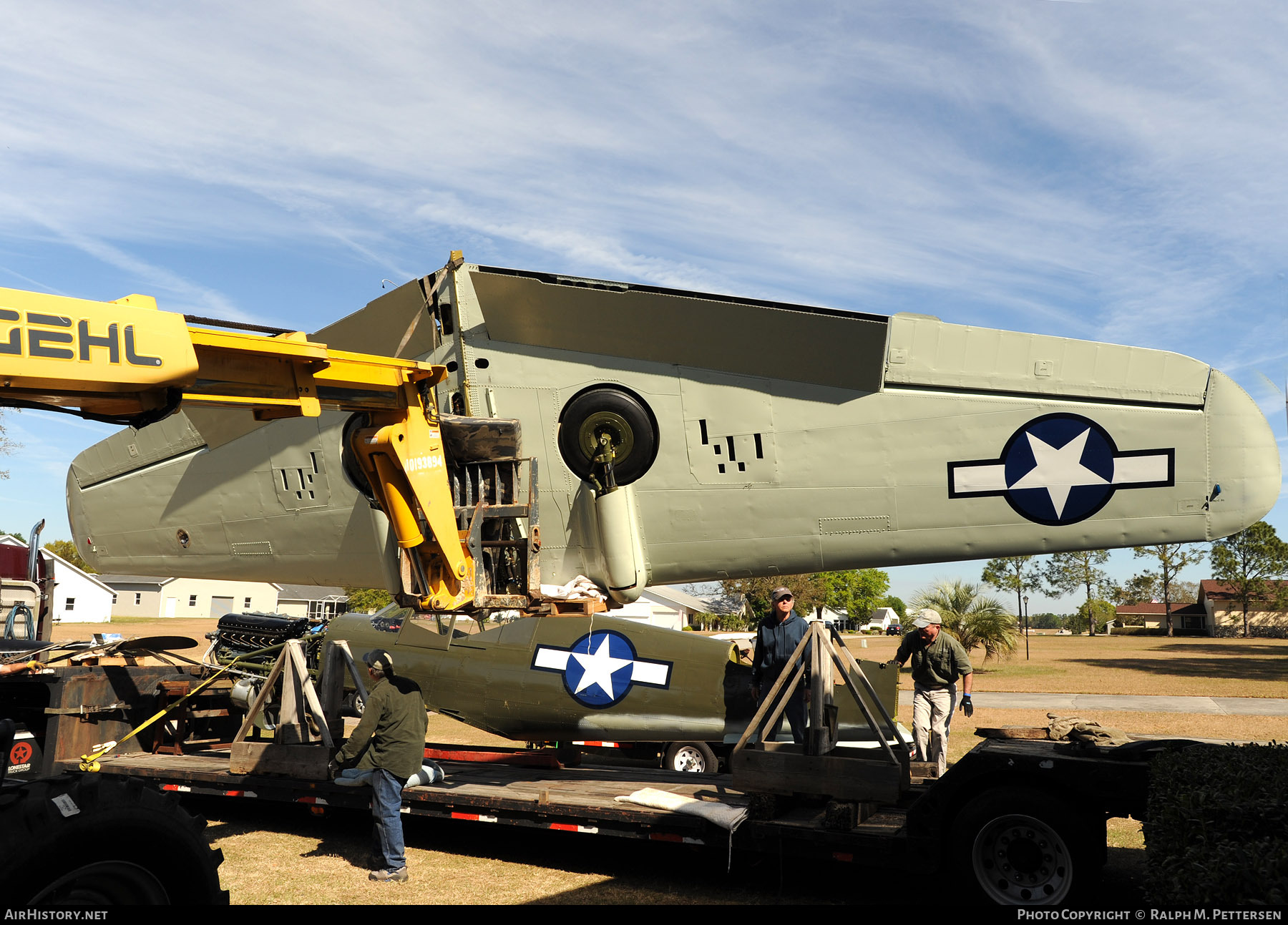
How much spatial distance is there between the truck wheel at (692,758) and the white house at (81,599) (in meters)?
63.5

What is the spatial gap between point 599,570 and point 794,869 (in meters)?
2.96

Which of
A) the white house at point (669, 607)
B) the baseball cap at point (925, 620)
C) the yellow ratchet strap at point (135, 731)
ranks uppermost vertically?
the baseball cap at point (925, 620)

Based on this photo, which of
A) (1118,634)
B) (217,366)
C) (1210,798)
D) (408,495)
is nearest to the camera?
(1210,798)

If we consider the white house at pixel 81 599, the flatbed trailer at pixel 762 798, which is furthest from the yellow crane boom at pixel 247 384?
the white house at pixel 81 599

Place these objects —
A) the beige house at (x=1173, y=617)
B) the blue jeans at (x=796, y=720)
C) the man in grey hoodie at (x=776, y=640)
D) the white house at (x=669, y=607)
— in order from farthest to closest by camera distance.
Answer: the beige house at (x=1173, y=617)
the white house at (x=669, y=607)
the man in grey hoodie at (x=776, y=640)
the blue jeans at (x=796, y=720)

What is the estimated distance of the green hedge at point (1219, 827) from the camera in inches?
137

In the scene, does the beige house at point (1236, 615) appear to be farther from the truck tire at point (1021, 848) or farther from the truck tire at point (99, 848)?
the truck tire at point (99, 848)

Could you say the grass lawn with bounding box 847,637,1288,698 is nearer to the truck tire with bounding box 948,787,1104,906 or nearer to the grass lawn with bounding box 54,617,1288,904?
the grass lawn with bounding box 54,617,1288,904

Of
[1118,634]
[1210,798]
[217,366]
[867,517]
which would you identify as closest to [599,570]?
[867,517]

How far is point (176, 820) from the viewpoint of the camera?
4.12m

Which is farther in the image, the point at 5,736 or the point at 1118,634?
the point at 1118,634

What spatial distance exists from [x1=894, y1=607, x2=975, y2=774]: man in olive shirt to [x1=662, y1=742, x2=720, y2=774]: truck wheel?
2.58 metres

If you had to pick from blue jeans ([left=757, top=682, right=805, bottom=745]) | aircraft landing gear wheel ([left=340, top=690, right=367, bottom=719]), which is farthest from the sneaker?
blue jeans ([left=757, top=682, right=805, bottom=745])

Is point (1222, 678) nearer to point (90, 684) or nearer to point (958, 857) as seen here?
point (958, 857)
